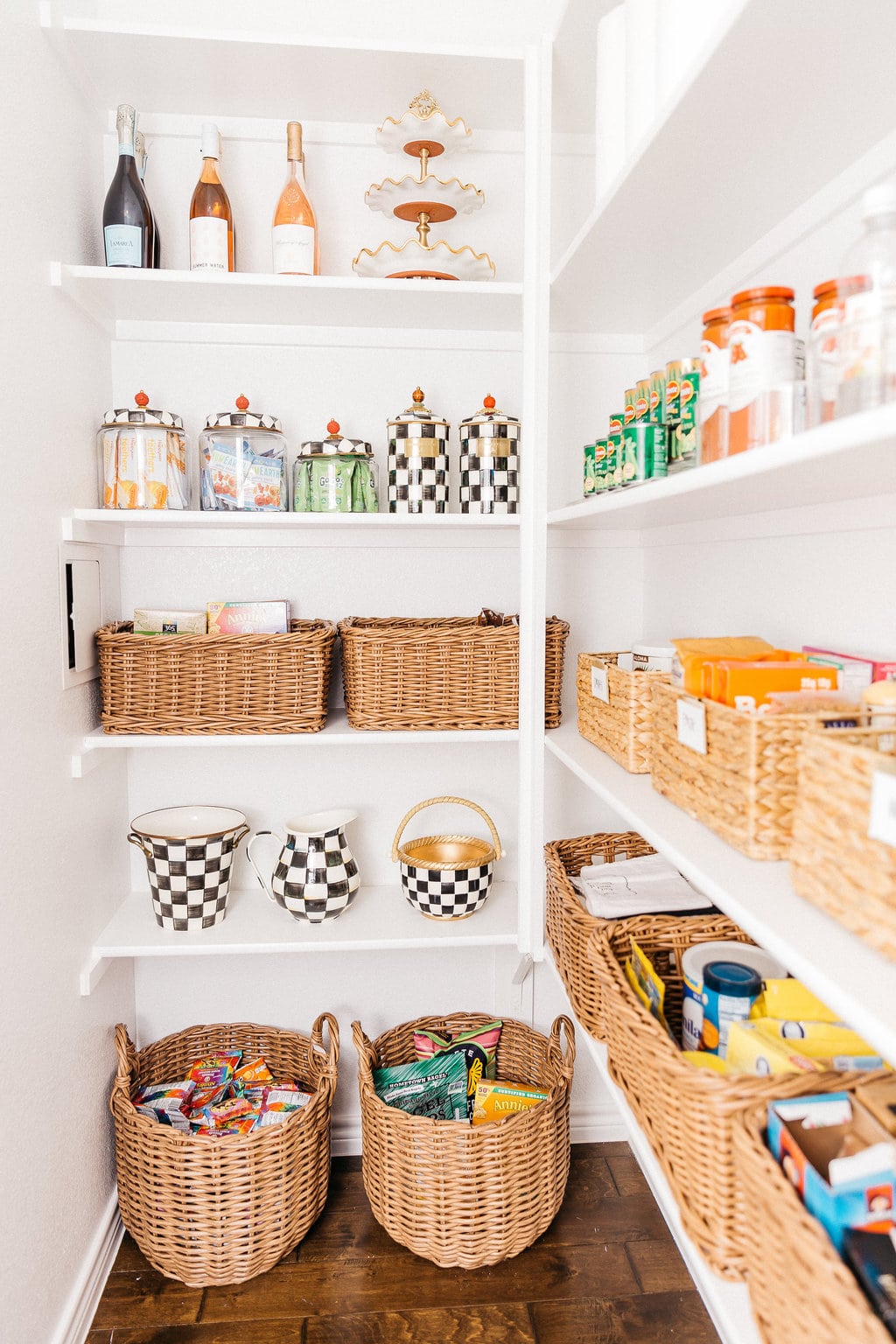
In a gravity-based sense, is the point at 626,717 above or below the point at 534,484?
below

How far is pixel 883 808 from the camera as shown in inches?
26.5

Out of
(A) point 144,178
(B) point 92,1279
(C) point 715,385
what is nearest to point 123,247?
(A) point 144,178

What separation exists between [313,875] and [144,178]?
1.47m

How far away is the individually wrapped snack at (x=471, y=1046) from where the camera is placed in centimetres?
189

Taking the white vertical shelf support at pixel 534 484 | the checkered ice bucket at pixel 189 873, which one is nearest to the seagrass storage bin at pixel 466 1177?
the white vertical shelf support at pixel 534 484

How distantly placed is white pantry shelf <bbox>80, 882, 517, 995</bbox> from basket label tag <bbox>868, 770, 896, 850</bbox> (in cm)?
121

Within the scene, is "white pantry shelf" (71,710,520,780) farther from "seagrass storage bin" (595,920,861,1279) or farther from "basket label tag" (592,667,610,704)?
"seagrass storage bin" (595,920,861,1279)

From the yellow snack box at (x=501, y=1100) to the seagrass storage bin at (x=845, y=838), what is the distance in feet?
3.83

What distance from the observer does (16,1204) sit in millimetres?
1345

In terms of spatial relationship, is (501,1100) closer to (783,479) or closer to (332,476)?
(332,476)

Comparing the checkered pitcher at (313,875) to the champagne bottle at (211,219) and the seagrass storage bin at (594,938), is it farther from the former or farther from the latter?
the champagne bottle at (211,219)

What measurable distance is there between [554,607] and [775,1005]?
116 cm

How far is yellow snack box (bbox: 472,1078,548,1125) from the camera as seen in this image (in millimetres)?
1799

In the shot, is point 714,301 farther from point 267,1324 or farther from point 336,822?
point 267,1324
